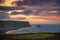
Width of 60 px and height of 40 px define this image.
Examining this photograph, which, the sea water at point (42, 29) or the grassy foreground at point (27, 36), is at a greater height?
the sea water at point (42, 29)

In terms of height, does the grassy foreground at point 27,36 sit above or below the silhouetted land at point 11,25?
→ below

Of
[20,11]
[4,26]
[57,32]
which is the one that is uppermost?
[20,11]

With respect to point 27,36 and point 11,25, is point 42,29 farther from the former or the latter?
point 11,25

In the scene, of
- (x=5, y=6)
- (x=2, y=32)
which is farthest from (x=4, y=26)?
(x=5, y=6)

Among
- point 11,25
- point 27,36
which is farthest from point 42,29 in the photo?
point 11,25

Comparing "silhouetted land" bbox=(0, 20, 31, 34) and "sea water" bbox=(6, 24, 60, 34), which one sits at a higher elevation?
"silhouetted land" bbox=(0, 20, 31, 34)

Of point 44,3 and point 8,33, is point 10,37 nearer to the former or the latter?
point 8,33

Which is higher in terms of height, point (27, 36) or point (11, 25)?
point (11, 25)

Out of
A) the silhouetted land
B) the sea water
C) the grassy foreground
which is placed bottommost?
the grassy foreground

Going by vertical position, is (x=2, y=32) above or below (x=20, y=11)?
below

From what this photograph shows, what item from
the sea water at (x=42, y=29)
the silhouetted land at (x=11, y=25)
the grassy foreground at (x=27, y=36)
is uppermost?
the silhouetted land at (x=11, y=25)

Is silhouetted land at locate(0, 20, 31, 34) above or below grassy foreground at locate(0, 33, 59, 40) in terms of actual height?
above

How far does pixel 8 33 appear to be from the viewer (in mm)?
1469

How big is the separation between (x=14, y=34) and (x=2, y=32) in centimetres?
12
